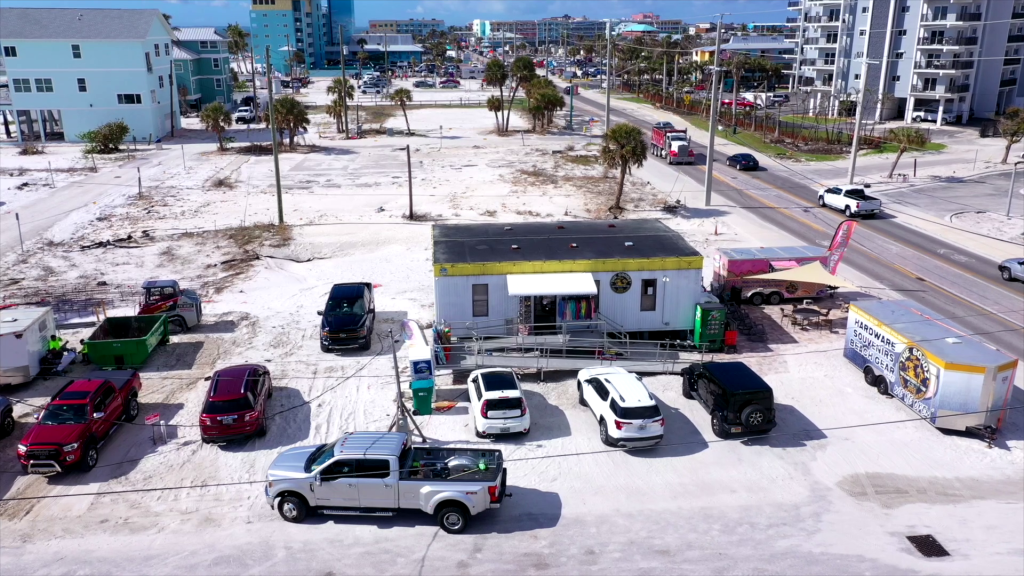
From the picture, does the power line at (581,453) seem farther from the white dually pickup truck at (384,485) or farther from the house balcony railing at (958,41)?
the house balcony railing at (958,41)

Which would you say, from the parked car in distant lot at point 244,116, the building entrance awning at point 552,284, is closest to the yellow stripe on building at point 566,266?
the building entrance awning at point 552,284

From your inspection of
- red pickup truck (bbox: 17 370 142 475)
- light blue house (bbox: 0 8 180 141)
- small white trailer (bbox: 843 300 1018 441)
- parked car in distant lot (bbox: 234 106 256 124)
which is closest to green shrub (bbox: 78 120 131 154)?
light blue house (bbox: 0 8 180 141)

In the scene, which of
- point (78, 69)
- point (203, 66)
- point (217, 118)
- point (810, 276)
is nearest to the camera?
point (810, 276)

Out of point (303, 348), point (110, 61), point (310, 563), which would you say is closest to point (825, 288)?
point (303, 348)

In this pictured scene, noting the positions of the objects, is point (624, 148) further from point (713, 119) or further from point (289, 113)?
point (289, 113)

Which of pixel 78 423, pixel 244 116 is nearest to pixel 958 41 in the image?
pixel 244 116

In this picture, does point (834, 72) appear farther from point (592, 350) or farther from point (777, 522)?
point (777, 522)
